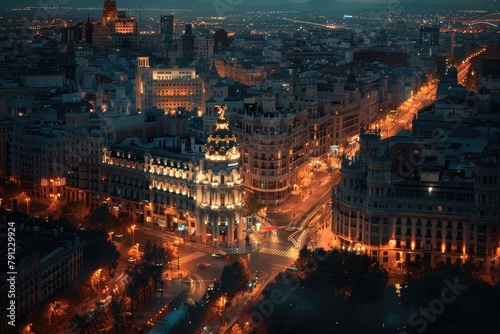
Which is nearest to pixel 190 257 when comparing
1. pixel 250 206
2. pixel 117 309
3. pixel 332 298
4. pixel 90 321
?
pixel 250 206

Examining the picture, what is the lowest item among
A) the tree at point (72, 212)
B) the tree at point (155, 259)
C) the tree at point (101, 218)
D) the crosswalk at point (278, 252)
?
the crosswalk at point (278, 252)

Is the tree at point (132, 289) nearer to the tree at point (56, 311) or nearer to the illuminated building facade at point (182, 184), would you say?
the tree at point (56, 311)

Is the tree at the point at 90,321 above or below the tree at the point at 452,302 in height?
below

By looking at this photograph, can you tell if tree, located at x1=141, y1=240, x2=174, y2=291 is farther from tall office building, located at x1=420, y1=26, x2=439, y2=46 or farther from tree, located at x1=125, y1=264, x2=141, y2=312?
tall office building, located at x1=420, y1=26, x2=439, y2=46

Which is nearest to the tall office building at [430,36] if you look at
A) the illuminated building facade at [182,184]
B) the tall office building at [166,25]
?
the tall office building at [166,25]

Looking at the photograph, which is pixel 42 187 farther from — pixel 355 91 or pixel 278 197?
pixel 355 91
